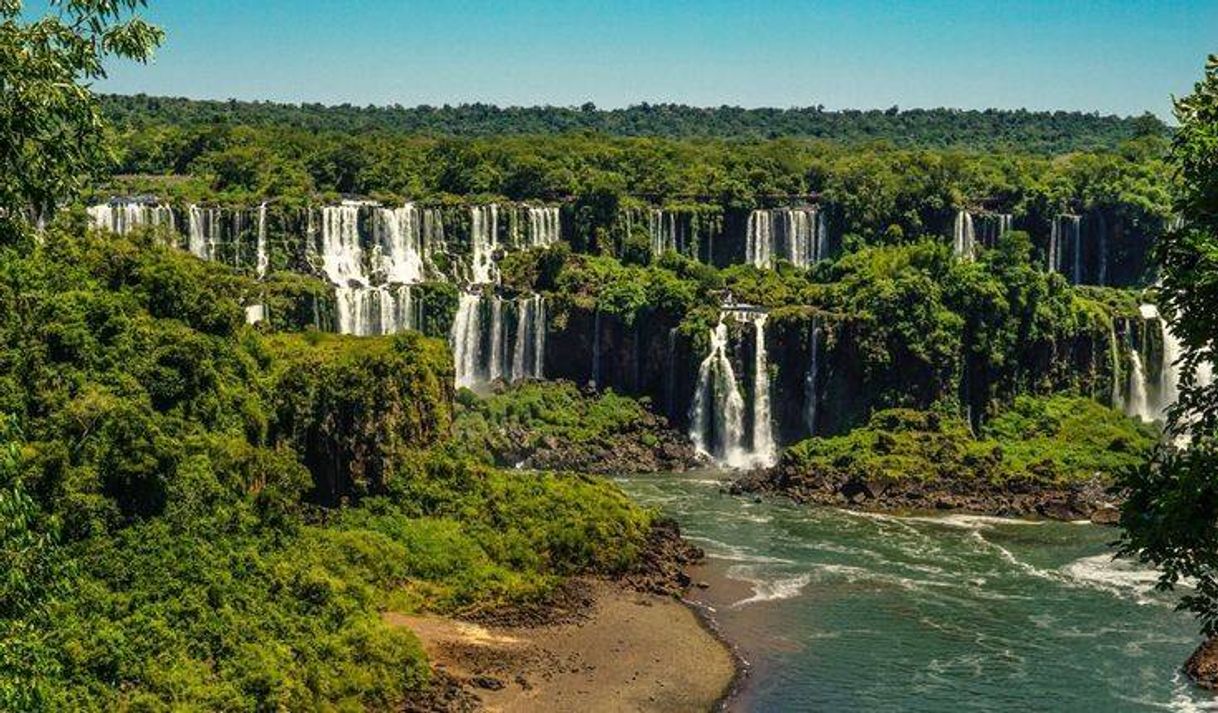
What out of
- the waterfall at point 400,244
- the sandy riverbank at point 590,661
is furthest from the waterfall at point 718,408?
the sandy riverbank at point 590,661

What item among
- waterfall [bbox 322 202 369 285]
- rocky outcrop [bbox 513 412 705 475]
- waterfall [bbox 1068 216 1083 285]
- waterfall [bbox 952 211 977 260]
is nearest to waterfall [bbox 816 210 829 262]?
waterfall [bbox 952 211 977 260]

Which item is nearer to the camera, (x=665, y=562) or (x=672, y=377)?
(x=665, y=562)

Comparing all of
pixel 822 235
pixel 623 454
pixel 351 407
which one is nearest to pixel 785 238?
pixel 822 235

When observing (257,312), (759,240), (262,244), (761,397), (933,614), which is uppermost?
(759,240)

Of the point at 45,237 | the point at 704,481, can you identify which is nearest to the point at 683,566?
the point at 704,481

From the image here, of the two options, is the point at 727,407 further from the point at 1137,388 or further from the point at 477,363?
the point at 1137,388

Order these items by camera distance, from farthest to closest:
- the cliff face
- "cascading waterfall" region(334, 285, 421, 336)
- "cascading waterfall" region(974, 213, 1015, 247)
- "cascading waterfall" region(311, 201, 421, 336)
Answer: "cascading waterfall" region(974, 213, 1015, 247), "cascading waterfall" region(311, 201, 421, 336), "cascading waterfall" region(334, 285, 421, 336), the cliff face

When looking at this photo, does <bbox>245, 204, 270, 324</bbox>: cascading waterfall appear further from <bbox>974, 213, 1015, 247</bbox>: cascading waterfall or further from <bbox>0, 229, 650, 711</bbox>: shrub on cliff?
<bbox>974, 213, 1015, 247</bbox>: cascading waterfall
